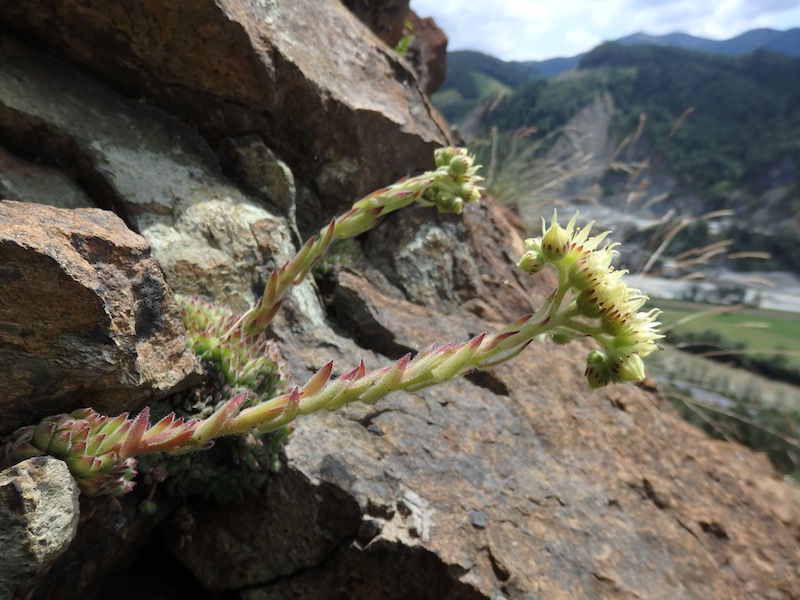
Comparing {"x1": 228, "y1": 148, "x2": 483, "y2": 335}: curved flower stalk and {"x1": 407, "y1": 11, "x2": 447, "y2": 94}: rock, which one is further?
{"x1": 407, "y1": 11, "x2": 447, "y2": 94}: rock

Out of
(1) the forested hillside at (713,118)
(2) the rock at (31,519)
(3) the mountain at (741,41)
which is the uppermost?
(3) the mountain at (741,41)

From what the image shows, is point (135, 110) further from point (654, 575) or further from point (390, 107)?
point (654, 575)

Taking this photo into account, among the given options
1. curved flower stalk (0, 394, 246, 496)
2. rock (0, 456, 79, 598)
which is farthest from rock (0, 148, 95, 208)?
rock (0, 456, 79, 598)

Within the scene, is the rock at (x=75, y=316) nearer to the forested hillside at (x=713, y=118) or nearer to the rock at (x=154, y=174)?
the rock at (x=154, y=174)

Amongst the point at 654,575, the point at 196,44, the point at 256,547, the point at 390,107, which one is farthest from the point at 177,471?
the point at 390,107

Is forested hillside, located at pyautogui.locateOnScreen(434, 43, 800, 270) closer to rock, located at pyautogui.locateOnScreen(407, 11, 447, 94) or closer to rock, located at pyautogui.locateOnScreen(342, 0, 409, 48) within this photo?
rock, located at pyautogui.locateOnScreen(407, 11, 447, 94)

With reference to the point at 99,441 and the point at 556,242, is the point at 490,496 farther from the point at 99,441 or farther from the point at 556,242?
the point at 99,441

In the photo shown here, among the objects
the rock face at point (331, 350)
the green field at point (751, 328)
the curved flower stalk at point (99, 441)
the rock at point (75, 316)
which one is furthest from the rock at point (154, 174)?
the green field at point (751, 328)
